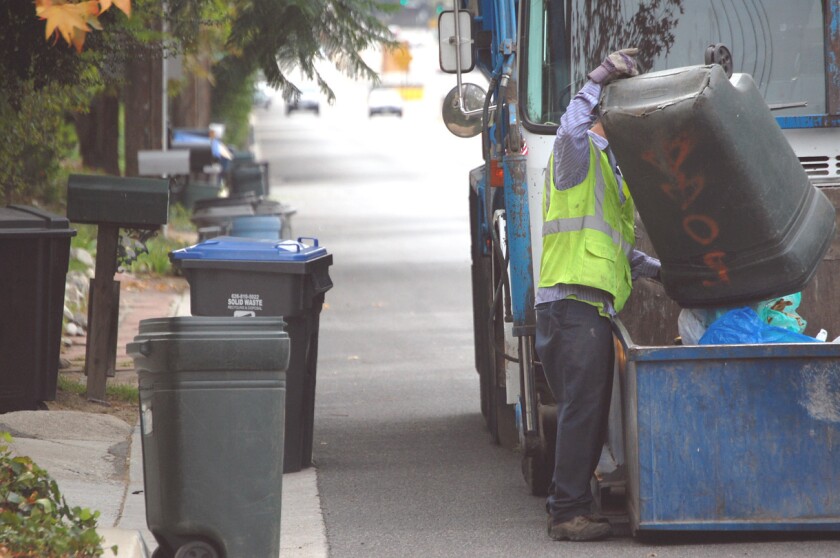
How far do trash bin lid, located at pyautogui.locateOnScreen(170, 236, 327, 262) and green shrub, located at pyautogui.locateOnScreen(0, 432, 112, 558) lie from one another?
2030 millimetres

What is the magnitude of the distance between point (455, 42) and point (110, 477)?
2677 millimetres

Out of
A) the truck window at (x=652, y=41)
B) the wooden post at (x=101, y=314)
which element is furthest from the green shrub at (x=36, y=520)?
the wooden post at (x=101, y=314)

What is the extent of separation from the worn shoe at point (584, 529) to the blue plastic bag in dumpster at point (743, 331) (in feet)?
2.73

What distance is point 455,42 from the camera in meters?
6.76

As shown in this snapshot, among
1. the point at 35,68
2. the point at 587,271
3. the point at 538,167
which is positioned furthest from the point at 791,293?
the point at 35,68

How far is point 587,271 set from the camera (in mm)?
5496

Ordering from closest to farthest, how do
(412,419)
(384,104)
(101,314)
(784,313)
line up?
1. (784,313)
2. (101,314)
3. (412,419)
4. (384,104)

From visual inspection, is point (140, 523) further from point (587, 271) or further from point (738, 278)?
point (738, 278)

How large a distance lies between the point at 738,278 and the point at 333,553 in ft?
6.29

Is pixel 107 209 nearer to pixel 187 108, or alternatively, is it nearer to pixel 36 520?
pixel 36 520

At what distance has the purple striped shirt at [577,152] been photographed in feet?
17.8

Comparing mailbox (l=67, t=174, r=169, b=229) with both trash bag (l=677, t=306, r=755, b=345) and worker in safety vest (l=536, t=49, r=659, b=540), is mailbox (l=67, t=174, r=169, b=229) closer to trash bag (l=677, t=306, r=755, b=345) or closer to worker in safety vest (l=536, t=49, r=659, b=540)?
worker in safety vest (l=536, t=49, r=659, b=540)

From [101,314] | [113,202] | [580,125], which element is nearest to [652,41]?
[580,125]

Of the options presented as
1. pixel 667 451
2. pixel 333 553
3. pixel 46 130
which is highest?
pixel 46 130
